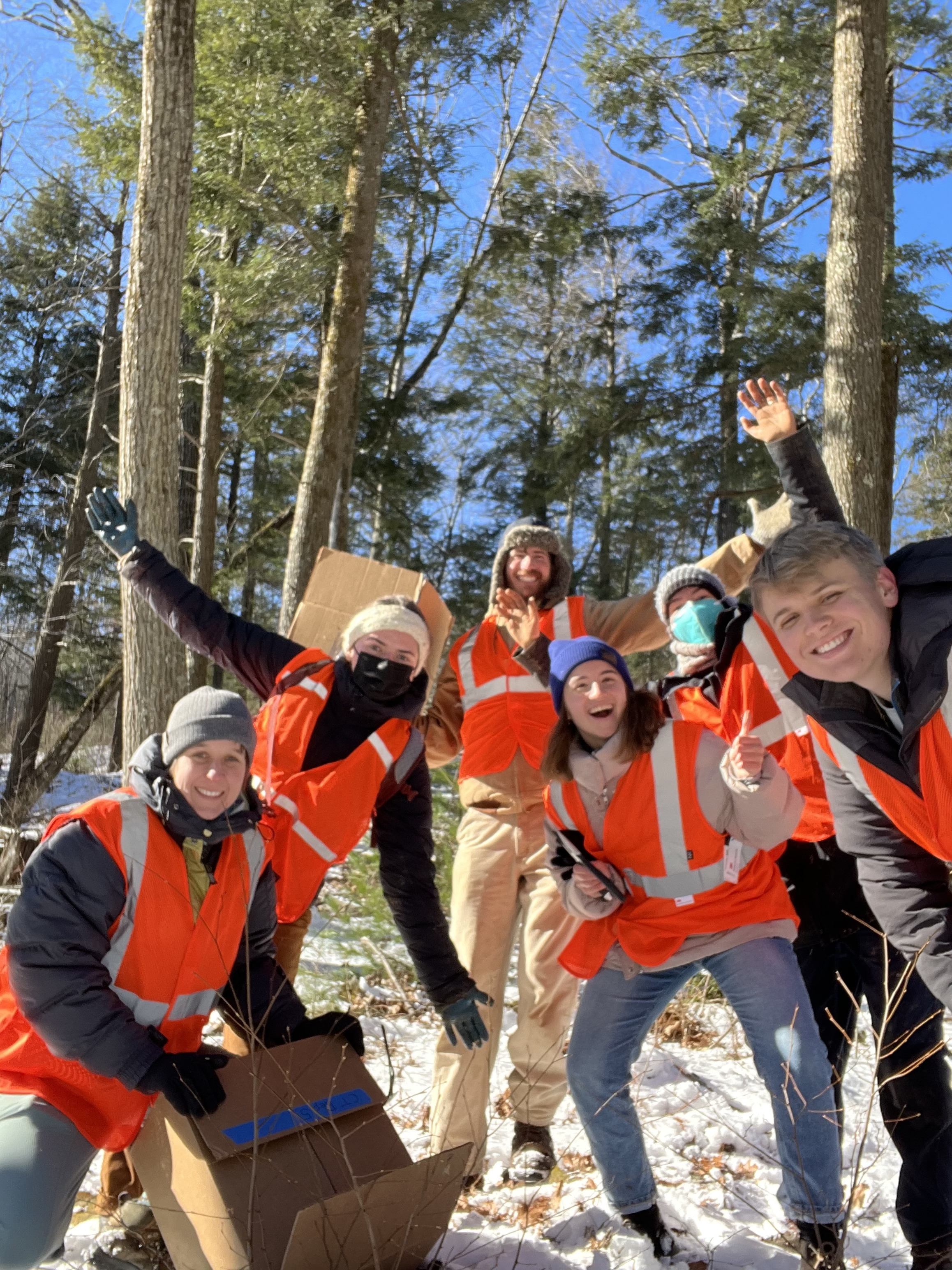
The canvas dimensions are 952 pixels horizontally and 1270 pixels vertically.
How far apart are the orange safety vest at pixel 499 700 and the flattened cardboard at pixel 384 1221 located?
4.99 ft

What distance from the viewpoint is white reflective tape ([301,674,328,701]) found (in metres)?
3.21

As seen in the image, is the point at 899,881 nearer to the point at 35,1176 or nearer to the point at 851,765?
the point at 851,765

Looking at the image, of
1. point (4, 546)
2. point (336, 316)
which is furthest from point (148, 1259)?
point (4, 546)

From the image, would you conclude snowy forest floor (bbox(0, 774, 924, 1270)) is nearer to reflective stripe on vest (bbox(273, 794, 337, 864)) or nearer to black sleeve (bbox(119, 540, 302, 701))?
reflective stripe on vest (bbox(273, 794, 337, 864))

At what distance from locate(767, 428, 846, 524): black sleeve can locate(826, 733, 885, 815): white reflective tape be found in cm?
116

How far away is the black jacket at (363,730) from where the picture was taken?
3053 millimetres

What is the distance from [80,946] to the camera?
7.56 ft

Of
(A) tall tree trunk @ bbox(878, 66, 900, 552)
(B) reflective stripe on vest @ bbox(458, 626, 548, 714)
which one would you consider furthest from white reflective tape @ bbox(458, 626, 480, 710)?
(A) tall tree trunk @ bbox(878, 66, 900, 552)

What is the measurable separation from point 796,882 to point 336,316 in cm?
685

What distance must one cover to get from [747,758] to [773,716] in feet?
1.53

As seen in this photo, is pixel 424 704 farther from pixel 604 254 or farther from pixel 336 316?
pixel 604 254

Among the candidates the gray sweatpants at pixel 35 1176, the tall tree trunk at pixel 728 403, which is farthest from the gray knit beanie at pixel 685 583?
the tall tree trunk at pixel 728 403

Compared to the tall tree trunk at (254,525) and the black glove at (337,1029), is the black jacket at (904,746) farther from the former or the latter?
the tall tree trunk at (254,525)

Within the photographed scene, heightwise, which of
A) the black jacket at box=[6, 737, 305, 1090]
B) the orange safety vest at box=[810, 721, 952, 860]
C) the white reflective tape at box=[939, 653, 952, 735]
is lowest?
the black jacket at box=[6, 737, 305, 1090]
